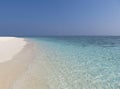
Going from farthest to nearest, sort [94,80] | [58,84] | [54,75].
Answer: [54,75] → [94,80] → [58,84]

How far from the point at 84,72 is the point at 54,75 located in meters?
1.22

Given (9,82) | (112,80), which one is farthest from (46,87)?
(112,80)

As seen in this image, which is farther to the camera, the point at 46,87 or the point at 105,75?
the point at 105,75

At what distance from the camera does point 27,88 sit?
16.0 feet

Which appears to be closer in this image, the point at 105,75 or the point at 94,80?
the point at 94,80

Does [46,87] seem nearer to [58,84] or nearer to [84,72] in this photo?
[58,84]

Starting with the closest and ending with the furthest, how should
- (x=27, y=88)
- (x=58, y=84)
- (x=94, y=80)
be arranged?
(x=27, y=88) → (x=58, y=84) → (x=94, y=80)

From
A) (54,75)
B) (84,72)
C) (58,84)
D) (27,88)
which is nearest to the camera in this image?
(27,88)

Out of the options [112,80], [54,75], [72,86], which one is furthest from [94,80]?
[54,75]

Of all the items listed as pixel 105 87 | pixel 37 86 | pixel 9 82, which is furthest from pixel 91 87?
pixel 9 82

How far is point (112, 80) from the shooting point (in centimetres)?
574

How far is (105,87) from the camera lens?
506cm

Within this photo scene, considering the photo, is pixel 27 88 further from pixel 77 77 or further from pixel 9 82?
pixel 77 77

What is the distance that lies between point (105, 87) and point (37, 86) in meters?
1.90
